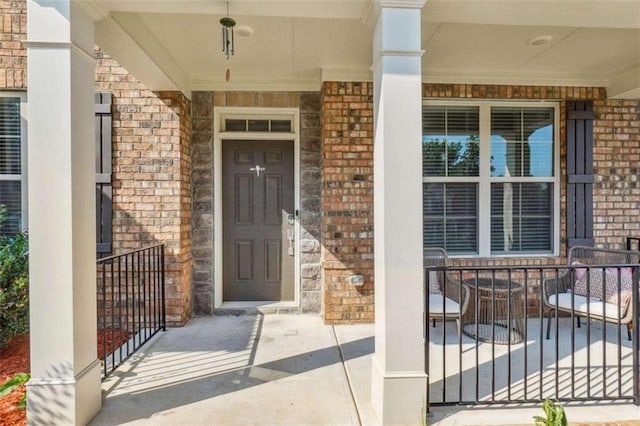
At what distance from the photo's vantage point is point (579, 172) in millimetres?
4105

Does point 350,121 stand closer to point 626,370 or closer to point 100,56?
point 100,56

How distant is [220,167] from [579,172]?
3875mm

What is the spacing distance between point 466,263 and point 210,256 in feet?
9.06

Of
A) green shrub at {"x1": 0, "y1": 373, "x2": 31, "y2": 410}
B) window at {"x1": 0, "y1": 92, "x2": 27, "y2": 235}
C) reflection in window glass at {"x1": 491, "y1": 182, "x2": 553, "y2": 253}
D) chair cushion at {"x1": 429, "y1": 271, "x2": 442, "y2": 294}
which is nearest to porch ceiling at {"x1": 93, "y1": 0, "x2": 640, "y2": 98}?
reflection in window glass at {"x1": 491, "y1": 182, "x2": 553, "y2": 253}

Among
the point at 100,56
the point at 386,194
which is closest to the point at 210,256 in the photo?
the point at 100,56

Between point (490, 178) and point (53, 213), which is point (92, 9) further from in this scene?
point (490, 178)

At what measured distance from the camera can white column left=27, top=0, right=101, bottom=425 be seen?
2.06 metres

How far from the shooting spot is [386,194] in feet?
7.01

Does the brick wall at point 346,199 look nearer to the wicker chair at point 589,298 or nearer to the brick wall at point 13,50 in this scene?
the wicker chair at point 589,298

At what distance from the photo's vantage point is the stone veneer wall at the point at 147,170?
3.84 m

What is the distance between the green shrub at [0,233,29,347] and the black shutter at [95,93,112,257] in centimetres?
79

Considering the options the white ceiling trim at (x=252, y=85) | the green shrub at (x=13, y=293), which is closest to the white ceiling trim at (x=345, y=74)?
the white ceiling trim at (x=252, y=85)

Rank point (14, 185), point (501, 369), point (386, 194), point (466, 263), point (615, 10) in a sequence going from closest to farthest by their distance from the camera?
1. point (386, 194)
2. point (615, 10)
3. point (501, 369)
4. point (14, 185)
5. point (466, 263)

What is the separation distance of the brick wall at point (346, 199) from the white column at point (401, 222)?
1.70 meters
